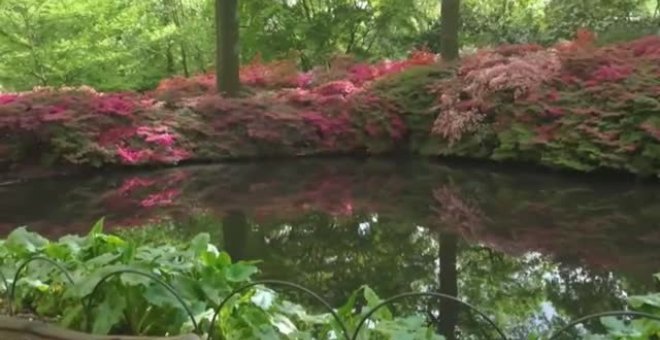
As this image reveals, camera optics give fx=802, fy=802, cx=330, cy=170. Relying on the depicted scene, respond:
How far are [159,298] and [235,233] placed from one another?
412 cm

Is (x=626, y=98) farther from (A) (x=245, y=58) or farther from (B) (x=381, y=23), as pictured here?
(A) (x=245, y=58)

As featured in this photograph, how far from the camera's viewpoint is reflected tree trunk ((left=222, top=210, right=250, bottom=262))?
588 cm

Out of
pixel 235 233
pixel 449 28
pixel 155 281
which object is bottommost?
pixel 235 233

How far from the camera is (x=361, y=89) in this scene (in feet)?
39.2

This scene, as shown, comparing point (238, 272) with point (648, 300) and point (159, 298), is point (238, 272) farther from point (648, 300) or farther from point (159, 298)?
point (648, 300)

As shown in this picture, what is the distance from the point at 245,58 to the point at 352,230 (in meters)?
9.83

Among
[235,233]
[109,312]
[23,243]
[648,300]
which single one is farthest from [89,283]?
[235,233]

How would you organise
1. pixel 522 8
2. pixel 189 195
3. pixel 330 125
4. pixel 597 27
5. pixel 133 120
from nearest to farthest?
pixel 189 195 < pixel 133 120 < pixel 330 125 < pixel 597 27 < pixel 522 8

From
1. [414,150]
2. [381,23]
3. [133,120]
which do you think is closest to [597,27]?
[381,23]

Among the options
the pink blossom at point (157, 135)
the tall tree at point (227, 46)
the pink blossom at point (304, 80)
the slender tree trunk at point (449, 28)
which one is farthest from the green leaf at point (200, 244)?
the pink blossom at point (304, 80)

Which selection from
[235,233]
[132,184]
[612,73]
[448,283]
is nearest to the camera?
[448,283]

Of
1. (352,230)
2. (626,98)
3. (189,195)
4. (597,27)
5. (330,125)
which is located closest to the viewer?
(352,230)

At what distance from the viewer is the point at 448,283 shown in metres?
5.02

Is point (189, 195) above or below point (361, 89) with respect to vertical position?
below
